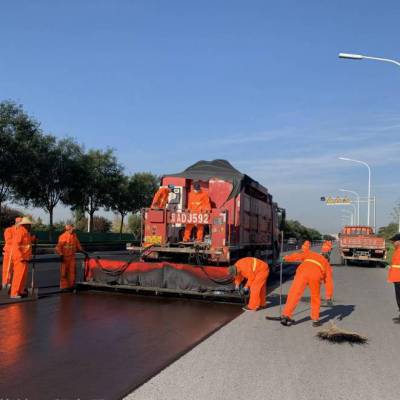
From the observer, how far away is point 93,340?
7.05 meters

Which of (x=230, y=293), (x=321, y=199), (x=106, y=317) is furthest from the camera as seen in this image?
(x=321, y=199)

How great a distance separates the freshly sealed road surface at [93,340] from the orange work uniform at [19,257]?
2.18ft

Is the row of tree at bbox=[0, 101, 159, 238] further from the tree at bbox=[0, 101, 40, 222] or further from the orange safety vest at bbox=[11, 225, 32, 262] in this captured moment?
the orange safety vest at bbox=[11, 225, 32, 262]

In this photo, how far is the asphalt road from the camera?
5.02 meters

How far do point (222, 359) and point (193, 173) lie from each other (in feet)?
29.2

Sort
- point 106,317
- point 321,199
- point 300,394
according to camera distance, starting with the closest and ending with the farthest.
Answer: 1. point 300,394
2. point 106,317
3. point 321,199

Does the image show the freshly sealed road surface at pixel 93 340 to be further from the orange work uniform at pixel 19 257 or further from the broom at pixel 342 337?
the broom at pixel 342 337

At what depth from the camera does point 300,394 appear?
5008mm

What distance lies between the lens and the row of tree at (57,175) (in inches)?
1291

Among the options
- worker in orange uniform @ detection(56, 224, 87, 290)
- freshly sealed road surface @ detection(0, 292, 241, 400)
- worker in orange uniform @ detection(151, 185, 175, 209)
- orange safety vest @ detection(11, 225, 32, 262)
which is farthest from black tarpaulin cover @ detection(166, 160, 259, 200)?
orange safety vest @ detection(11, 225, 32, 262)

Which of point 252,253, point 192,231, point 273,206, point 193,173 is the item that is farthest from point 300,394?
point 273,206

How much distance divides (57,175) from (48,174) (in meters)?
2.75

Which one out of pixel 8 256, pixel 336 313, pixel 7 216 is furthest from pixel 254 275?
pixel 7 216

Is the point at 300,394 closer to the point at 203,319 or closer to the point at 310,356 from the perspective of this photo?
the point at 310,356
